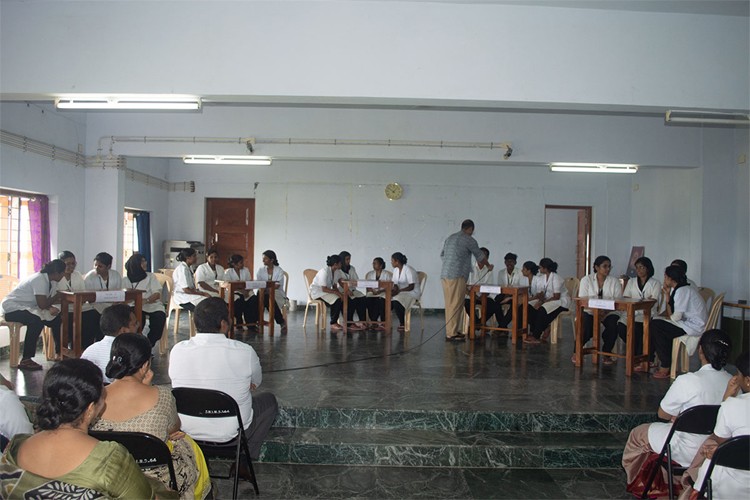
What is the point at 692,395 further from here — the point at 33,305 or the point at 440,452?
the point at 33,305

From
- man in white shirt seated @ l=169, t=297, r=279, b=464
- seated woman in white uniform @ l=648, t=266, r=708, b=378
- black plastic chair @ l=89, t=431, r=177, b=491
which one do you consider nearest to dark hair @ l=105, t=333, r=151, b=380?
Answer: black plastic chair @ l=89, t=431, r=177, b=491

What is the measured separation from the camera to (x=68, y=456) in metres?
1.83

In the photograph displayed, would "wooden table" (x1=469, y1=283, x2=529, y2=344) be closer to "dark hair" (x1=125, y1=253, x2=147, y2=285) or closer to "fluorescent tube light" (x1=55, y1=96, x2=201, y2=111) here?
"dark hair" (x1=125, y1=253, x2=147, y2=285)

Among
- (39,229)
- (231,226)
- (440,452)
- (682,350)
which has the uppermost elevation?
(231,226)

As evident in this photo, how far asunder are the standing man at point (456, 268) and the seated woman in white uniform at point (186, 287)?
323cm

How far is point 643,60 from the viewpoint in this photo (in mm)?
4492

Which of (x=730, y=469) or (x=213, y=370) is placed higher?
(x=213, y=370)

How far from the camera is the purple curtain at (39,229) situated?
22.5 ft

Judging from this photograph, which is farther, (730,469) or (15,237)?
(15,237)

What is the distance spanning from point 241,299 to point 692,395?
6.22 meters

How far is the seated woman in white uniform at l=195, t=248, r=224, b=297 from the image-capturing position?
7.44 meters

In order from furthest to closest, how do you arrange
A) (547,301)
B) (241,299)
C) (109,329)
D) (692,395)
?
(241,299) → (547,301) → (109,329) → (692,395)

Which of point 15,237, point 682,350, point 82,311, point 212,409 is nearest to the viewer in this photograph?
point 212,409

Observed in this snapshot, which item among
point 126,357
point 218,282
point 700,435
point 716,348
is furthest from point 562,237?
point 126,357
